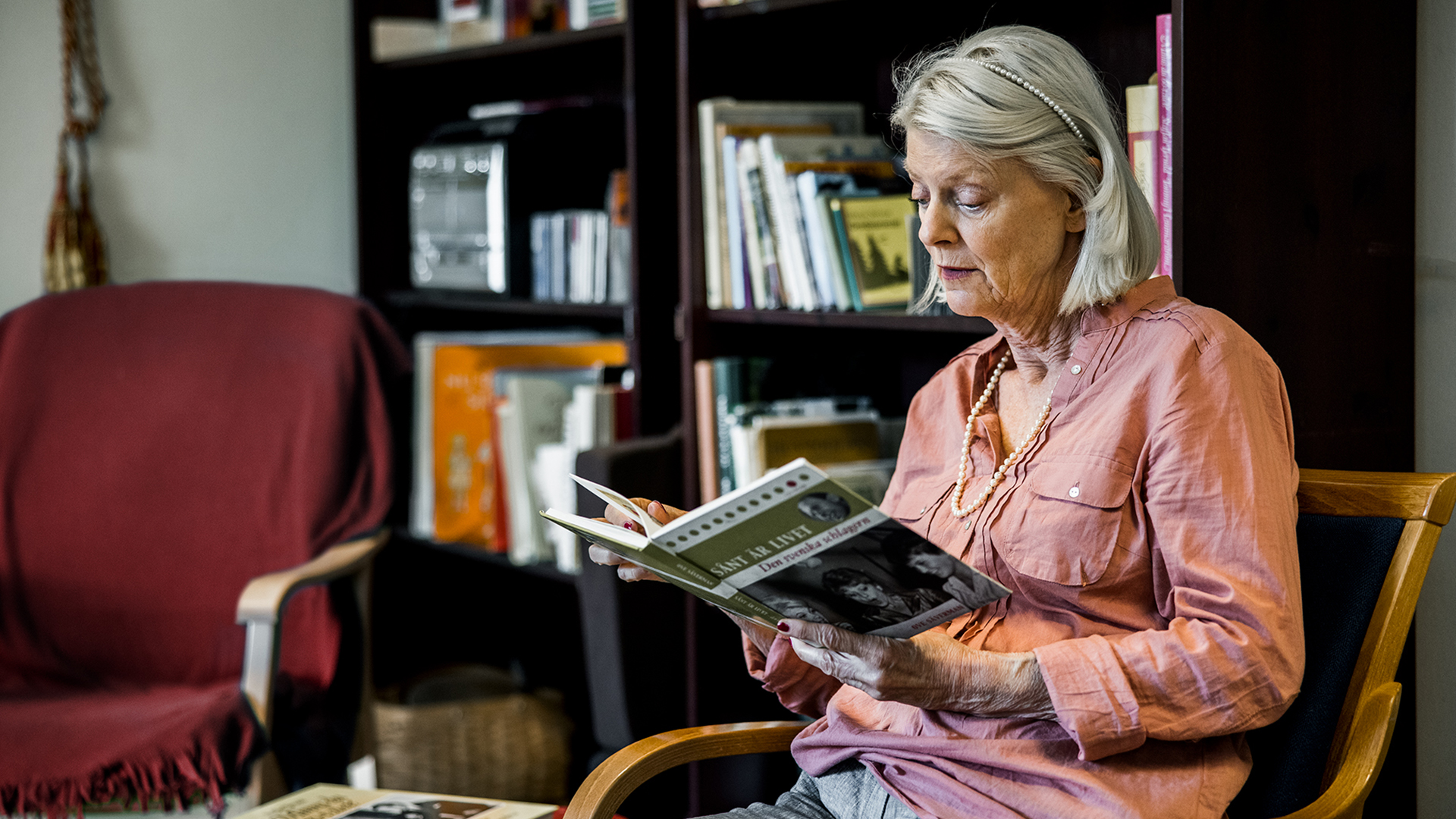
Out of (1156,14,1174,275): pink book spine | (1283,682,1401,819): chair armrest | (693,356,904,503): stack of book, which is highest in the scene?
(1156,14,1174,275): pink book spine

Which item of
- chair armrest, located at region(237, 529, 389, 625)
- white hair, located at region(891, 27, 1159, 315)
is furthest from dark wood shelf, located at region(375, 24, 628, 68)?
white hair, located at region(891, 27, 1159, 315)

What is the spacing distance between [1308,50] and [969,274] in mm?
481

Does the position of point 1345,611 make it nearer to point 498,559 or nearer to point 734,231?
point 734,231

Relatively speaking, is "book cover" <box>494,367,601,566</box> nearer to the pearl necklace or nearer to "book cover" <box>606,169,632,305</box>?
"book cover" <box>606,169,632,305</box>

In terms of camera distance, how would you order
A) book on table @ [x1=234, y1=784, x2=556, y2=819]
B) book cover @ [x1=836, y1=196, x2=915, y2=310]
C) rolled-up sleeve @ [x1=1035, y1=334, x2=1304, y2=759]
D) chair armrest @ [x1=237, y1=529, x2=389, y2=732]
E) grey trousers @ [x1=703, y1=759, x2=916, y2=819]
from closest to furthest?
1. rolled-up sleeve @ [x1=1035, y1=334, x2=1304, y2=759]
2. grey trousers @ [x1=703, y1=759, x2=916, y2=819]
3. book on table @ [x1=234, y1=784, x2=556, y2=819]
4. book cover @ [x1=836, y1=196, x2=915, y2=310]
5. chair armrest @ [x1=237, y1=529, x2=389, y2=732]

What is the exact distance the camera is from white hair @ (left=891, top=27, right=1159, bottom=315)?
1.11 metres

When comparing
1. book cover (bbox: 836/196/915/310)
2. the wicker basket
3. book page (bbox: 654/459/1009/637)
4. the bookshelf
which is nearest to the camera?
book page (bbox: 654/459/1009/637)

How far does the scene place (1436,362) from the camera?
148 cm

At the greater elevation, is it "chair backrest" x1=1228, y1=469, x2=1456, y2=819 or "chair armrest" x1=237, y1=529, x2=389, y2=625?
"chair backrest" x1=1228, y1=469, x2=1456, y2=819

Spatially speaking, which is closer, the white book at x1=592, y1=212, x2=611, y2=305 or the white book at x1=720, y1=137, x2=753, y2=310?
the white book at x1=720, y1=137, x2=753, y2=310

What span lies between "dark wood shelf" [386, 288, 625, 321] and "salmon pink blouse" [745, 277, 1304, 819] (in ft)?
3.75

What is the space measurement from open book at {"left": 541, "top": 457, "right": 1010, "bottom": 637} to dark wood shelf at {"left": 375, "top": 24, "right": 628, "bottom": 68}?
51.2 inches

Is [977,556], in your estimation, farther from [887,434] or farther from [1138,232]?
[887,434]

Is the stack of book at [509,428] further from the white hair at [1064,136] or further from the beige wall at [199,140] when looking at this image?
the white hair at [1064,136]
